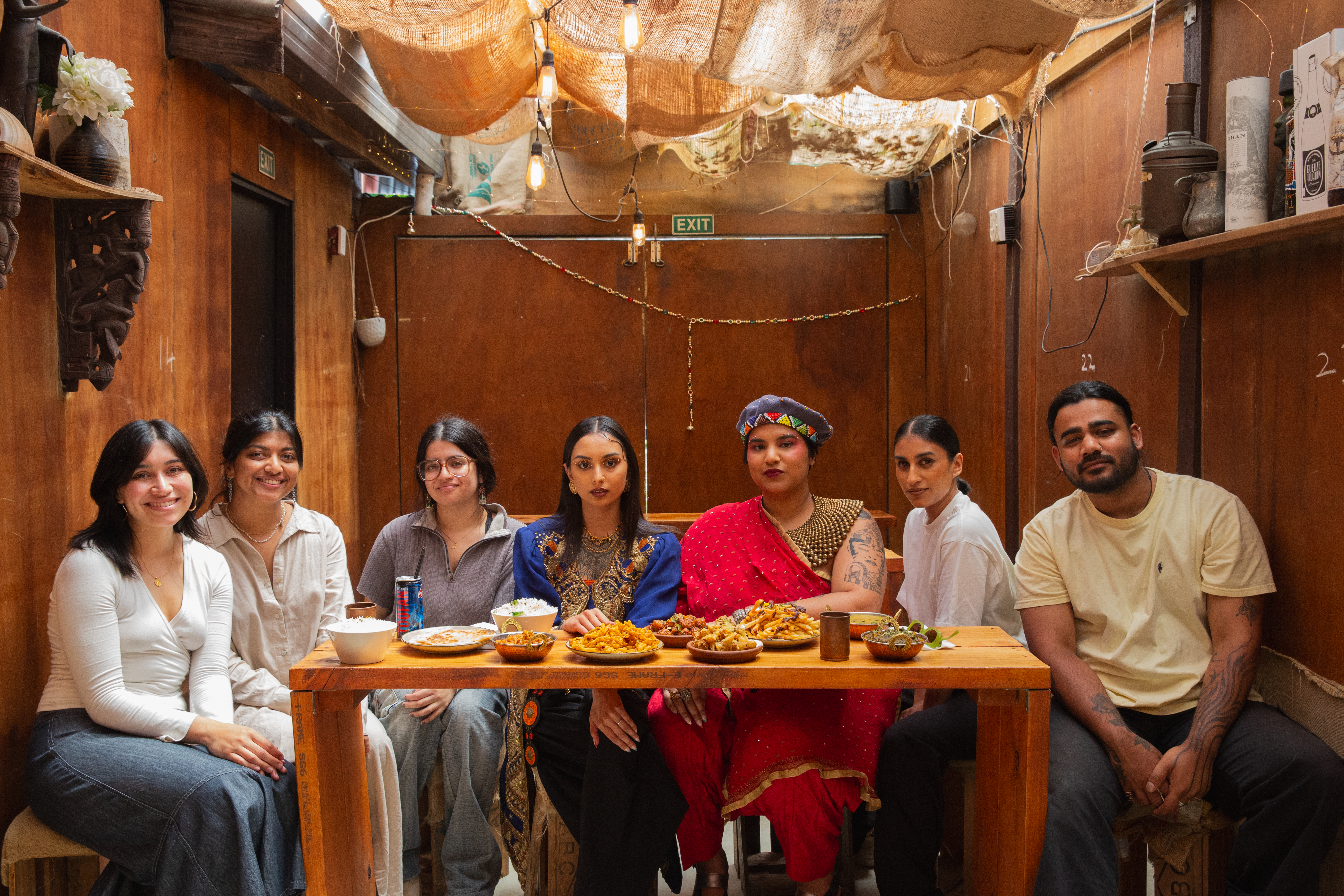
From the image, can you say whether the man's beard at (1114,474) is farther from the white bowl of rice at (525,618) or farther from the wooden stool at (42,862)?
the wooden stool at (42,862)

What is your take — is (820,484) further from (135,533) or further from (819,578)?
(135,533)

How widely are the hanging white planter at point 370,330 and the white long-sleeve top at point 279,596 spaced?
2753 mm

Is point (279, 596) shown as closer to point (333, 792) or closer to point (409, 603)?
point (409, 603)

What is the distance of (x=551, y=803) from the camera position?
2.62 m

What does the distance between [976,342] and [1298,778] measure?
2.84 metres

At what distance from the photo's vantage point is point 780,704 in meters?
2.50

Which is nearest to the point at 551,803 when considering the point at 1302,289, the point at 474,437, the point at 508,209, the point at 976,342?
the point at 474,437

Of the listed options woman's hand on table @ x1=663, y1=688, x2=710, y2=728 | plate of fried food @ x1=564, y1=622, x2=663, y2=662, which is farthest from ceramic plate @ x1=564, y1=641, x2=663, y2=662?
woman's hand on table @ x1=663, y1=688, x2=710, y2=728

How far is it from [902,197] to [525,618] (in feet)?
13.2

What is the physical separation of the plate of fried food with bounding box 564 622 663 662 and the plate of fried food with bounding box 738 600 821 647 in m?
0.23

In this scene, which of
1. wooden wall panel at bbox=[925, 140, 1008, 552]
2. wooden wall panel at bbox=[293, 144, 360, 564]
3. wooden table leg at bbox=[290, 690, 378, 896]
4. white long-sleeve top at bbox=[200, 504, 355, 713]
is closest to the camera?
wooden table leg at bbox=[290, 690, 378, 896]

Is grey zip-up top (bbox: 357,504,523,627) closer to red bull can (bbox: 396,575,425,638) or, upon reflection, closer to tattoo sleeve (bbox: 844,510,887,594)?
red bull can (bbox: 396,575,425,638)

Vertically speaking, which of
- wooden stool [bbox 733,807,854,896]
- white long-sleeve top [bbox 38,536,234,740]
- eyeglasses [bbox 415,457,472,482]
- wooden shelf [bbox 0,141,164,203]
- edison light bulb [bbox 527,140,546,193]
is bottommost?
wooden stool [bbox 733,807,854,896]

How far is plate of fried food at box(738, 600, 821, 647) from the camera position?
88.6 inches
